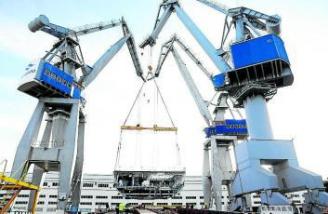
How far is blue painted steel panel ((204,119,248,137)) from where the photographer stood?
43000mm

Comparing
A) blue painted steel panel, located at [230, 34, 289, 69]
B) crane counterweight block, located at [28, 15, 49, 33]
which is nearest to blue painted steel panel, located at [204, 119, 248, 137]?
blue painted steel panel, located at [230, 34, 289, 69]

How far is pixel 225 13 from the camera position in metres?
31.0

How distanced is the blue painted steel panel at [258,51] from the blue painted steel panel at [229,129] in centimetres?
1834

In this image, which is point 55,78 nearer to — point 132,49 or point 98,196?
point 132,49

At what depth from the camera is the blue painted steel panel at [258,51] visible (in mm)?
25438

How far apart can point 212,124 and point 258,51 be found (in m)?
18.7

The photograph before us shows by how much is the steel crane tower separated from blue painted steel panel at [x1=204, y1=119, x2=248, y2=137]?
22.2 m

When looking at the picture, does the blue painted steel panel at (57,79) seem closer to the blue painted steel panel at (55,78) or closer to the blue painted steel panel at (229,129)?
the blue painted steel panel at (55,78)

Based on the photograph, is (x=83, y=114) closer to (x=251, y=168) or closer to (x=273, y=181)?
(x=251, y=168)

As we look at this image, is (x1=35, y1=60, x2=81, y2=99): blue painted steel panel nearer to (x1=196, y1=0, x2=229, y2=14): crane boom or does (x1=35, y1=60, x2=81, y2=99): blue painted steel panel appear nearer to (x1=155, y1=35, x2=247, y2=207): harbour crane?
(x1=155, y1=35, x2=247, y2=207): harbour crane

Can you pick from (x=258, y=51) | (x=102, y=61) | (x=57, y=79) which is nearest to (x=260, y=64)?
(x=258, y=51)

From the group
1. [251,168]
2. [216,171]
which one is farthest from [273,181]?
[216,171]

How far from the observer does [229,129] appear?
43594 millimetres

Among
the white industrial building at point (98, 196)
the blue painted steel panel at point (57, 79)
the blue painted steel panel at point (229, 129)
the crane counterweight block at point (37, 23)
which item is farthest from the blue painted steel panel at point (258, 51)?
the white industrial building at point (98, 196)
